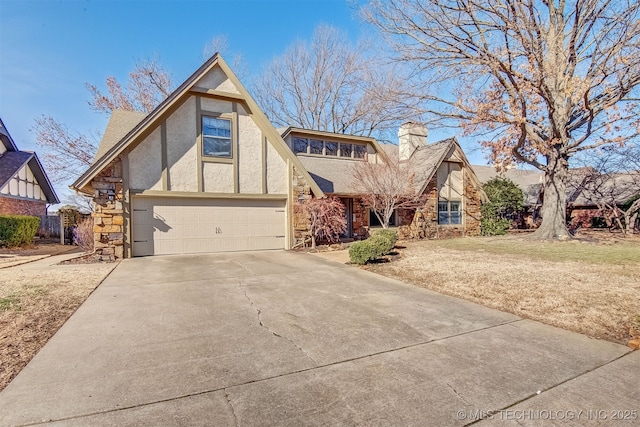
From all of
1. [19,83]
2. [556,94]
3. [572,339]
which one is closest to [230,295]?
[572,339]

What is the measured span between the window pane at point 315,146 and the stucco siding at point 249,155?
510cm

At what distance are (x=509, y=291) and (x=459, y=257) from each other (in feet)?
12.5

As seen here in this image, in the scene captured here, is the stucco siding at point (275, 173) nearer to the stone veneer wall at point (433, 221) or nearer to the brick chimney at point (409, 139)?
the stone veneer wall at point (433, 221)

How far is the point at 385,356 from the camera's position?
11.5 feet

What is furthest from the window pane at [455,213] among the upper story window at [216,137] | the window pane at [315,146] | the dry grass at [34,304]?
the dry grass at [34,304]

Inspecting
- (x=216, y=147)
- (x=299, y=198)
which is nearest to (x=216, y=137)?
(x=216, y=147)

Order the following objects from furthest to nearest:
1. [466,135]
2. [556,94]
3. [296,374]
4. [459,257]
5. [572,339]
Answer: [466,135]
[556,94]
[459,257]
[572,339]
[296,374]

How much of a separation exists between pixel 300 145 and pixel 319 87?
12713 millimetres

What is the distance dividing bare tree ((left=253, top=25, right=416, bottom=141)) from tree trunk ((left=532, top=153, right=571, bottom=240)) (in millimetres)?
13586

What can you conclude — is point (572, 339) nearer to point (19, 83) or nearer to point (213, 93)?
point (213, 93)

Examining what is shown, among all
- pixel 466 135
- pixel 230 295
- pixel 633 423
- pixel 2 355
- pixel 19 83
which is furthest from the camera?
pixel 19 83

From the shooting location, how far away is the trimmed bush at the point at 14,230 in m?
13.2

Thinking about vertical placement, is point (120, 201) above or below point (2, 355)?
above

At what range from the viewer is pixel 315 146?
55.8 feet
